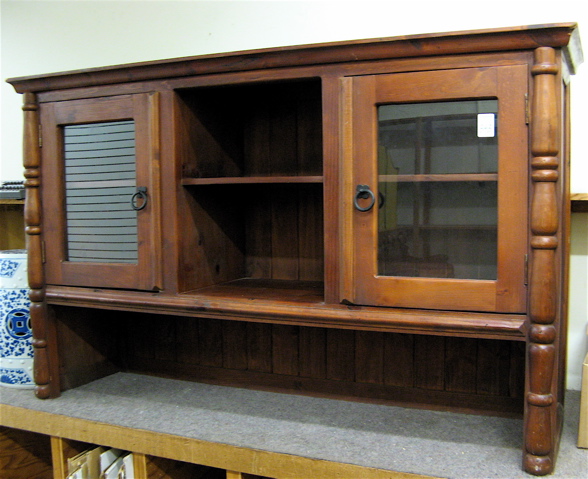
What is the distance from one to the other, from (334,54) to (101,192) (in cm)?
72

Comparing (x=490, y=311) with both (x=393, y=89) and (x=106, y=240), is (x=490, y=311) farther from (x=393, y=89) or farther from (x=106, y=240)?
(x=106, y=240)

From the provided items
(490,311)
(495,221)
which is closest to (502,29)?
(495,221)

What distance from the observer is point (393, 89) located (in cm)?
118

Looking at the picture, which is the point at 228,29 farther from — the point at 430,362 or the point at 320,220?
the point at 430,362

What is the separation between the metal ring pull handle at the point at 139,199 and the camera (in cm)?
143

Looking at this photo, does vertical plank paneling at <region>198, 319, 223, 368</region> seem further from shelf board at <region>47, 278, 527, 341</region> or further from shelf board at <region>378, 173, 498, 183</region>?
shelf board at <region>378, 173, 498, 183</region>

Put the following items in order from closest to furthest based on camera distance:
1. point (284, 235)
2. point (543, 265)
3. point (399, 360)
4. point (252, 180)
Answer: point (543, 265), point (252, 180), point (399, 360), point (284, 235)

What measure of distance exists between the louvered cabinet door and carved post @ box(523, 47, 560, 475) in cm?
89

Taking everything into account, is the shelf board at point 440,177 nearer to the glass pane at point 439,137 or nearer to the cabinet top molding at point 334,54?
the glass pane at point 439,137

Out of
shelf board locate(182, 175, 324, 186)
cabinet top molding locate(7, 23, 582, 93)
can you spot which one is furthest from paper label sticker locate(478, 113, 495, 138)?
shelf board locate(182, 175, 324, 186)

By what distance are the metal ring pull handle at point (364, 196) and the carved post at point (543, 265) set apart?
12.6 inches

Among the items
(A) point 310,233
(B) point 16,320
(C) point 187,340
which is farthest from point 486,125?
(B) point 16,320

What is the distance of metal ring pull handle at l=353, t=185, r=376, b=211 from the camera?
1205 millimetres

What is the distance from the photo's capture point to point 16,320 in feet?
5.47
